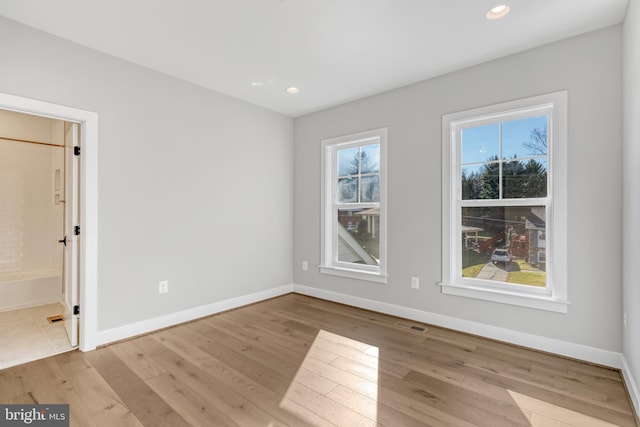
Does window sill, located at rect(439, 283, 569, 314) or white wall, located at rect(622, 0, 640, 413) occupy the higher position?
white wall, located at rect(622, 0, 640, 413)

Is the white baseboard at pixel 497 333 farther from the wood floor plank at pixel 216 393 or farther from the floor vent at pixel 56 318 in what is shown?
the floor vent at pixel 56 318

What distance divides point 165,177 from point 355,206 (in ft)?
7.48

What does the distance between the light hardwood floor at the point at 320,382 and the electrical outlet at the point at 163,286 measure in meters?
0.43

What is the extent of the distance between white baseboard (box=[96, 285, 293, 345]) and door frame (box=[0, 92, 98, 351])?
0.13 meters

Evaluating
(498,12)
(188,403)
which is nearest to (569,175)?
(498,12)

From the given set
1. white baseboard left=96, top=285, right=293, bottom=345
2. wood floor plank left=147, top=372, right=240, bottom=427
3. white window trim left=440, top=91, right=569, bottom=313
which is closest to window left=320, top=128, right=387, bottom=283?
white window trim left=440, top=91, right=569, bottom=313

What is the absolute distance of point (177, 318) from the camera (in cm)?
341

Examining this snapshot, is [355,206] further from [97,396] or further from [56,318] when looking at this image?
[56,318]

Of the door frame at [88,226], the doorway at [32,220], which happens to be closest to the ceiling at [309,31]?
the door frame at [88,226]

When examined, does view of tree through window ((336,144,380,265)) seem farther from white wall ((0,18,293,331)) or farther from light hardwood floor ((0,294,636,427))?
light hardwood floor ((0,294,636,427))

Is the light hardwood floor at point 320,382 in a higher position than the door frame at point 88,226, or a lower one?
lower

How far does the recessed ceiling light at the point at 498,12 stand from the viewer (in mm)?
2225

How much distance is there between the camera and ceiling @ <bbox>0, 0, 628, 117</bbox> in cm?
224

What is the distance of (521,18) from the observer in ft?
7.71
